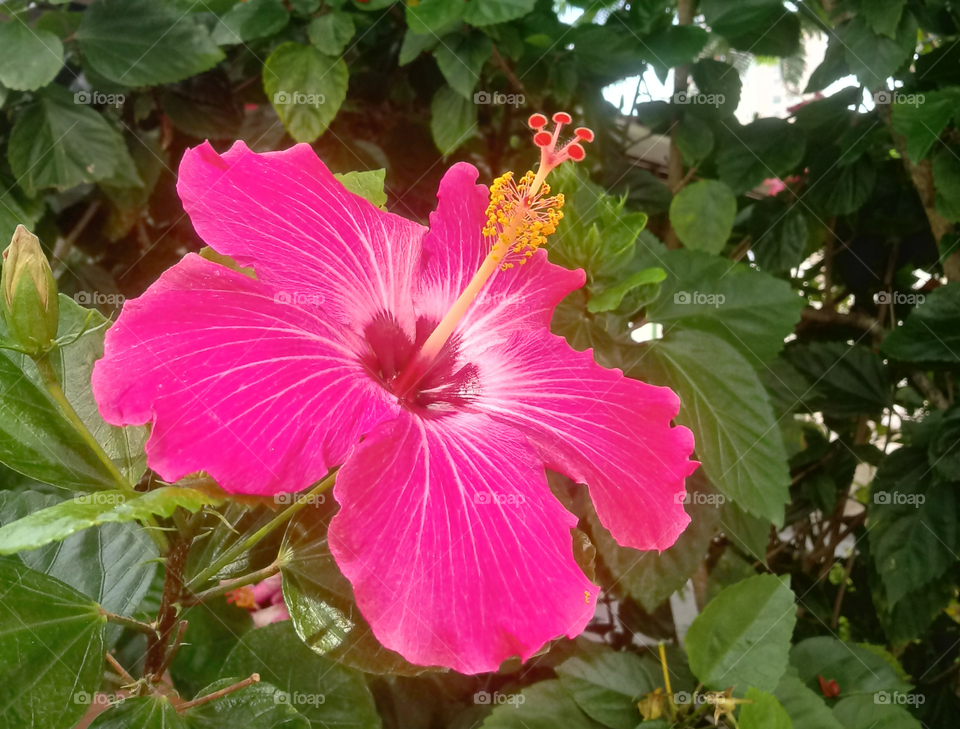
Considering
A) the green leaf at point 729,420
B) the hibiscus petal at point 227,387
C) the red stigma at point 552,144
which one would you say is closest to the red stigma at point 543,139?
the red stigma at point 552,144

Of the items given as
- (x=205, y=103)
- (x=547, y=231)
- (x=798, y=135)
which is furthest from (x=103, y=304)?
(x=798, y=135)

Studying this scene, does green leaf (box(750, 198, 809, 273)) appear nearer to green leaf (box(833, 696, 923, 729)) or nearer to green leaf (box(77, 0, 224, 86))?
green leaf (box(833, 696, 923, 729))

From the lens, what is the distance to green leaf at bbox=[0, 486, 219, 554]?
1.18ft

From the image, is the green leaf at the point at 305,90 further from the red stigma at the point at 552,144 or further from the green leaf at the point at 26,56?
the red stigma at the point at 552,144

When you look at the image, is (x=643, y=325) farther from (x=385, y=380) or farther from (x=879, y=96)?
(x=879, y=96)

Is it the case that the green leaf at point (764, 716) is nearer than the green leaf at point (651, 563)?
Yes

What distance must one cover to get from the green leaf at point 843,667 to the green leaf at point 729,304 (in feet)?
1.43

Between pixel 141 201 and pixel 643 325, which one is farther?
pixel 141 201

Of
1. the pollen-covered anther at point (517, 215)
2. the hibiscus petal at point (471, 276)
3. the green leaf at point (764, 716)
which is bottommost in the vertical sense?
the green leaf at point (764, 716)

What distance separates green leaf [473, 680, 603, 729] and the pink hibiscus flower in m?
0.37

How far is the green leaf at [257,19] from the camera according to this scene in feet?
3.30

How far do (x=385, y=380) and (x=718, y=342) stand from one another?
469 mm

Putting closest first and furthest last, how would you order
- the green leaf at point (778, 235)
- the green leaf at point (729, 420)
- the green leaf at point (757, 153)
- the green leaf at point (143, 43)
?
the green leaf at point (729, 420) → the green leaf at point (143, 43) → the green leaf at point (757, 153) → the green leaf at point (778, 235)

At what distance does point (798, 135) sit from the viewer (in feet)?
4.01
